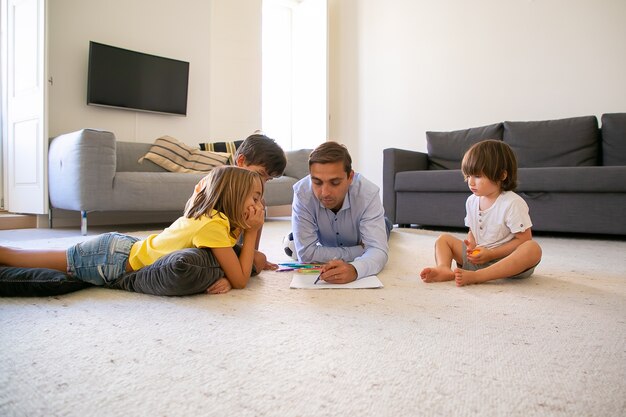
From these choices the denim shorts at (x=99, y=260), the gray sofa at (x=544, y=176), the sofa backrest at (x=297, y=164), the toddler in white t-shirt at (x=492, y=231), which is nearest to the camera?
the denim shorts at (x=99, y=260)

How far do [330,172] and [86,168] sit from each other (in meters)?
2.04

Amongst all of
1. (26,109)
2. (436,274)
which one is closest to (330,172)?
(436,274)

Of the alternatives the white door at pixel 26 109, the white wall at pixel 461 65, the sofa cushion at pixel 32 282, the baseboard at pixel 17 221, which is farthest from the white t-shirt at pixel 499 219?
the baseboard at pixel 17 221

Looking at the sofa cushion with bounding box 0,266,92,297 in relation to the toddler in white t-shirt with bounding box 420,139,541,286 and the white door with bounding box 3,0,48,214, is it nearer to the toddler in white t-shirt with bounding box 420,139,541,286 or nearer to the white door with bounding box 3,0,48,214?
the toddler in white t-shirt with bounding box 420,139,541,286

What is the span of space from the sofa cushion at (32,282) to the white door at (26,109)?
222cm

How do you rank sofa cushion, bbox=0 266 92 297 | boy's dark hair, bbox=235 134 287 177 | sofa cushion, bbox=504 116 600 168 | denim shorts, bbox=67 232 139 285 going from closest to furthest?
sofa cushion, bbox=0 266 92 297
denim shorts, bbox=67 232 139 285
boy's dark hair, bbox=235 134 287 177
sofa cushion, bbox=504 116 600 168

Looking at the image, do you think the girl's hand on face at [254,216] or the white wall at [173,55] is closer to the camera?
the girl's hand on face at [254,216]

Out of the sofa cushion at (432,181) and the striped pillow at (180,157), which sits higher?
the striped pillow at (180,157)

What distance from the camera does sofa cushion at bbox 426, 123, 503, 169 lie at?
354 centimetres

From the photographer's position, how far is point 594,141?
10.2 feet

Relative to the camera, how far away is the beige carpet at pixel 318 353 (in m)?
0.55

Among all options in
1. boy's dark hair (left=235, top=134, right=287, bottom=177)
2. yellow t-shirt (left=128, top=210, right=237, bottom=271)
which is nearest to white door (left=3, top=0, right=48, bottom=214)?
boy's dark hair (left=235, top=134, right=287, bottom=177)

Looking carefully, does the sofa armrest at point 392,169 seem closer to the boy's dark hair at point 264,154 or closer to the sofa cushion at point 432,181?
the sofa cushion at point 432,181

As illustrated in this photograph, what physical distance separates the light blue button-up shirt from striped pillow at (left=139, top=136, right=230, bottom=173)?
2.22 metres
